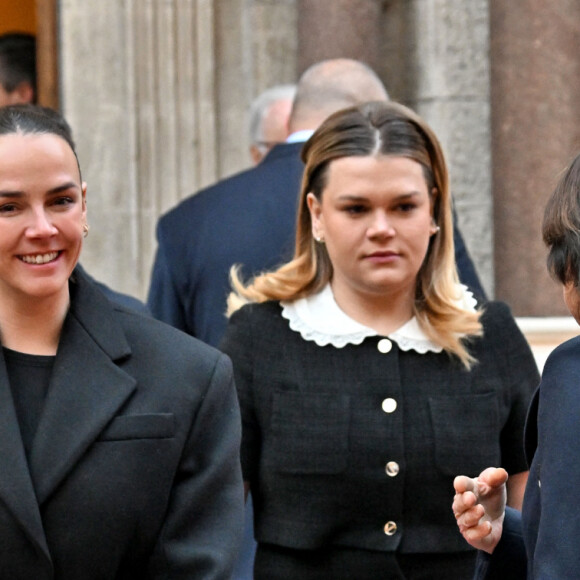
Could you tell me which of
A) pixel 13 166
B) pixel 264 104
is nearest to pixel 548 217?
pixel 13 166

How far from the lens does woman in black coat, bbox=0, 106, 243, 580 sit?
7.66 ft

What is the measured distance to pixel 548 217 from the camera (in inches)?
86.4

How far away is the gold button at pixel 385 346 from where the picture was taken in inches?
123

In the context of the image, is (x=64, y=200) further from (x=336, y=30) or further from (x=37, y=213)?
(x=336, y=30)

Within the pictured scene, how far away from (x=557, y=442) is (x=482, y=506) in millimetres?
424

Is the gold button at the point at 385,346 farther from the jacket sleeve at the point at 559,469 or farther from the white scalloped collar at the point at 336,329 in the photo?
the jacket sleeve at the point at 559,469

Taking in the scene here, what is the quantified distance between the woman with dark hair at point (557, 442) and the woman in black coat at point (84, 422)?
0.42 metres

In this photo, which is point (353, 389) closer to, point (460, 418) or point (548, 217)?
point (460, 418)

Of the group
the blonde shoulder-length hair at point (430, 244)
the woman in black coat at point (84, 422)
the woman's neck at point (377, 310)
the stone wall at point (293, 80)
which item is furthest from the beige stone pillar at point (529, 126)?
the woman in black coat at point (84, 422)

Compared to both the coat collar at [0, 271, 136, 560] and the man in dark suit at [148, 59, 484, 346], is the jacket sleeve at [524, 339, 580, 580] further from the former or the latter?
the man in dark suit at [148, 59, 484, 346]

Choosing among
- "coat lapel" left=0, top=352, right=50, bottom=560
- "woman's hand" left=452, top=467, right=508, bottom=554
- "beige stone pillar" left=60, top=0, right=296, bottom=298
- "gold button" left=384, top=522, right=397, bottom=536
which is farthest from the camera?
"beige stone pillar" left=60, top=0, right=296, bottom=298

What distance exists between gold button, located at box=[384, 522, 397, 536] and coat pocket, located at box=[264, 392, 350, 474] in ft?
0.47

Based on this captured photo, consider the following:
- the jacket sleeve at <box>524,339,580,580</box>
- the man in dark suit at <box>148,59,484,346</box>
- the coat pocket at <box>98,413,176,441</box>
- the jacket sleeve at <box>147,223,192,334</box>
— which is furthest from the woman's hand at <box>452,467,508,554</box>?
the jacket sleeve at <box>147,223,192,334</box>

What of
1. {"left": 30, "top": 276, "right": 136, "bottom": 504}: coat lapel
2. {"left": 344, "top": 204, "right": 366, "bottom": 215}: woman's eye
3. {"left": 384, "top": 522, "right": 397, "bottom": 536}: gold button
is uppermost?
{"left": 344, "top": 204, "right": 366, "bottom": 215}: woman's eye
